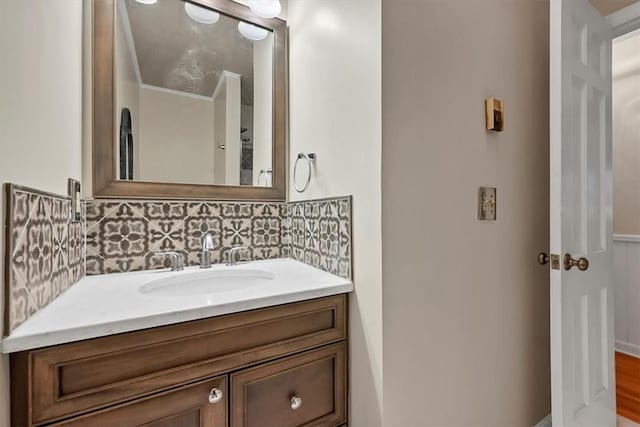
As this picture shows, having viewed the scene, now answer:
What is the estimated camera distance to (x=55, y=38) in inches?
34.9

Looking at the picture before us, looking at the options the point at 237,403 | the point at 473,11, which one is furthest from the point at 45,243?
the point at 473,11

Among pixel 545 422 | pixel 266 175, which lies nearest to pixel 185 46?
pixel 266 175

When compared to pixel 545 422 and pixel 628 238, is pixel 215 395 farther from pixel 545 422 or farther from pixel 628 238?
pixel 628 238

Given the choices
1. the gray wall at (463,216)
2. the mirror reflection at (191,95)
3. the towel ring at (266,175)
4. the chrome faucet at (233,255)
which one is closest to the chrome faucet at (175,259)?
the chrome faucet at (233,255)

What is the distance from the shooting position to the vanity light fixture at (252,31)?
152 cm

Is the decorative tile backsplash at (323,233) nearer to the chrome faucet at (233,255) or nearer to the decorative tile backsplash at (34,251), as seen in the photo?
the chrome faucet at (233,255)

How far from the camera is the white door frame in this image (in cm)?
147

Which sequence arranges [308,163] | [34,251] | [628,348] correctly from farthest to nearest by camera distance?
[628,348] < [308,163] < [34,251]

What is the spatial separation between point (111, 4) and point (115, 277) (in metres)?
1.07

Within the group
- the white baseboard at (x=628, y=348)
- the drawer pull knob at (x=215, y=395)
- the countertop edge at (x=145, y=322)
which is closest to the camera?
the countertop edge at (x=145, y=322)

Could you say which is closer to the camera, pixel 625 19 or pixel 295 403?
pixel 295 403

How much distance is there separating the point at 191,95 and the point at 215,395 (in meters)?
1.21

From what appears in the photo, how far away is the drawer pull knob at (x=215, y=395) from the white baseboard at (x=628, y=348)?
3042 millimetres

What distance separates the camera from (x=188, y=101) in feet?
4.61
